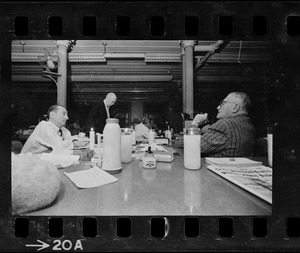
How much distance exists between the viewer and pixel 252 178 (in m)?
0.81

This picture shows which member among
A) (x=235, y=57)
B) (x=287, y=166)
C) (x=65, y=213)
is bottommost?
(x=65, y=213)

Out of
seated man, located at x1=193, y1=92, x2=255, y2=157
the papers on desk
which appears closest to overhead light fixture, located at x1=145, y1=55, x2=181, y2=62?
seated man, located at x1=193, y1=92, x2=255, y2=157

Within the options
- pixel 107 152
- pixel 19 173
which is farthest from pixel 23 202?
pixel 107 152

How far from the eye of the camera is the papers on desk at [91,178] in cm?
79

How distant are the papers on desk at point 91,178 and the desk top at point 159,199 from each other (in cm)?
2

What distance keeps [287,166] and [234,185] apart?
27cm

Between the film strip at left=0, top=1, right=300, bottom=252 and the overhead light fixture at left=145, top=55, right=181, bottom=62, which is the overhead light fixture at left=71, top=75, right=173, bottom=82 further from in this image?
the film strip at left=0, top=1, right=300, bottom=252

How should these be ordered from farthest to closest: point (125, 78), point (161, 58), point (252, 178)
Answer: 1. point (125, 78)
2. point (161, 58)
3. point (252, 178)

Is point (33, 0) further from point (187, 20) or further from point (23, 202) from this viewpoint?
point (23, 202)

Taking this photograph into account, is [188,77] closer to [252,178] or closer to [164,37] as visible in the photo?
[164,37]

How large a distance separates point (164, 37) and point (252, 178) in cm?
76

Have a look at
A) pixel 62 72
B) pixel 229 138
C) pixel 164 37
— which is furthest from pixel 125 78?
pixel 164 37

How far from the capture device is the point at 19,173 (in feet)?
2.00

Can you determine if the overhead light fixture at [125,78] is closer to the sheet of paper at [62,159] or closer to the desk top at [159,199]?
the sheet of paper at [62,159]
